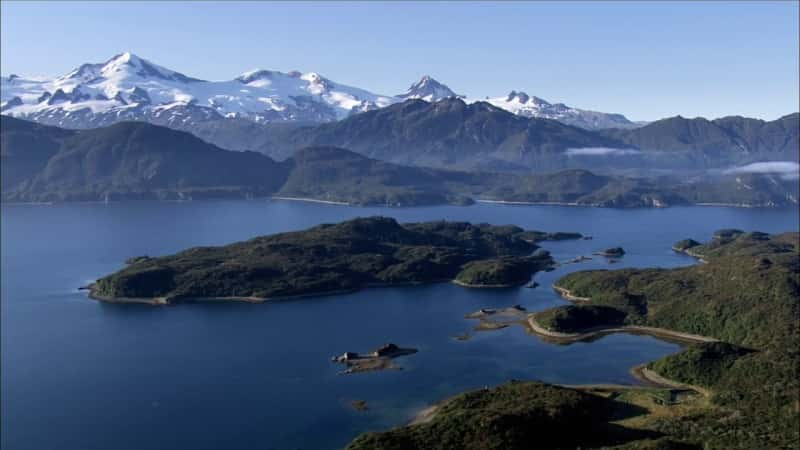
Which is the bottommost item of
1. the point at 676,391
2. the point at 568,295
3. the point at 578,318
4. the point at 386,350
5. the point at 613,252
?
the point at 386,350

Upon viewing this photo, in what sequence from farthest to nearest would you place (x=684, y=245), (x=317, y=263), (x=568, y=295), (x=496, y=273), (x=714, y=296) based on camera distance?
(x=684, y=245), (x=317, y=263), (x=496, y=273), (x=568, y=295), (x=714, y=296)

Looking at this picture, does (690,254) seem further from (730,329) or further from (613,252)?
(730,329)

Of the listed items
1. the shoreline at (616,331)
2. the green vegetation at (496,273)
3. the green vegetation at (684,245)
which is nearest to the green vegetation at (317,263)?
the green vegetation at (496,273)

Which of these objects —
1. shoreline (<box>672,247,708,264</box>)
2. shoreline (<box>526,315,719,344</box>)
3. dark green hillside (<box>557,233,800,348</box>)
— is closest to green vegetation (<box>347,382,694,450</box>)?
shoreline (<box>526,315,719,344</box>)

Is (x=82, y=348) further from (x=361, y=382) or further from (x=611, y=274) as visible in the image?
(x=611, y=274)

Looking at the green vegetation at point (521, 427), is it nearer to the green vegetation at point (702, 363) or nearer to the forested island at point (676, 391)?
the forested island at point (676, 391)

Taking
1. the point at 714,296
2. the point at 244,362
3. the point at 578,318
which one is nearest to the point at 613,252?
the point at 714,296

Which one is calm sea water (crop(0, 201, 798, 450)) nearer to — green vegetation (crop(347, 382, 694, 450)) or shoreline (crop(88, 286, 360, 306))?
shoreline (crop(88, 286, 360, 306))

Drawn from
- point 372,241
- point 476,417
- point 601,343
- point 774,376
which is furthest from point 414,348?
point 372,241
